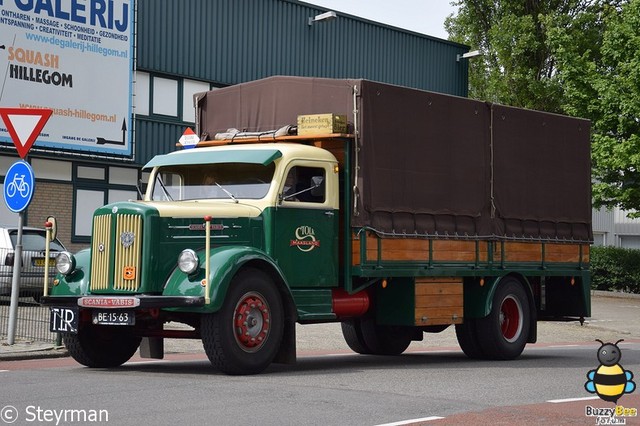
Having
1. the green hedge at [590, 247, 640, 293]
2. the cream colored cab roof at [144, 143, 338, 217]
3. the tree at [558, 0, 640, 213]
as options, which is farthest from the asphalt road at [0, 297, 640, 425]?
the green hedge at [590, 247, 640, 293]

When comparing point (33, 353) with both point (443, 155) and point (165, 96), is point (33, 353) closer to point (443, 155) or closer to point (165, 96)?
point (443, 155)

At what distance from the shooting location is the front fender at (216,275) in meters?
11.6

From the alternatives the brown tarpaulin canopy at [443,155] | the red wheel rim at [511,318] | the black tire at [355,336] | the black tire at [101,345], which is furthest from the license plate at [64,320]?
the red wheel rim at [511,318]

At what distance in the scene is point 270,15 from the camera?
1288 inches

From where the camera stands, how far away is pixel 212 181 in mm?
13430

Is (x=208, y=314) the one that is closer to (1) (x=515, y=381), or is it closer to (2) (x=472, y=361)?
(1) (x=515, y=381)

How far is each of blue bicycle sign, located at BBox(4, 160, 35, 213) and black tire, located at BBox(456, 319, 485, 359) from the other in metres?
6.07

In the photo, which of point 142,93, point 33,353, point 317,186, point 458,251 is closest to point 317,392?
point 317,186

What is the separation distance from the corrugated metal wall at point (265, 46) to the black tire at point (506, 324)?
16.0 m

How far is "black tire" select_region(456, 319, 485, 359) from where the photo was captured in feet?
50.8

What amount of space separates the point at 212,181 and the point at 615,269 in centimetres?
2634

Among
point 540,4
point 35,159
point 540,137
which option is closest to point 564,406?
point 540,137

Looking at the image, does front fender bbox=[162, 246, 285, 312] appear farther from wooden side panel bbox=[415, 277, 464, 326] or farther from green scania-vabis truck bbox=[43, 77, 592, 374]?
wooden side panel bbox=[415, 277, 464, 326]

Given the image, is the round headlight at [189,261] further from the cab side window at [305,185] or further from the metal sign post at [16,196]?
the metal sign post at [16,196]
